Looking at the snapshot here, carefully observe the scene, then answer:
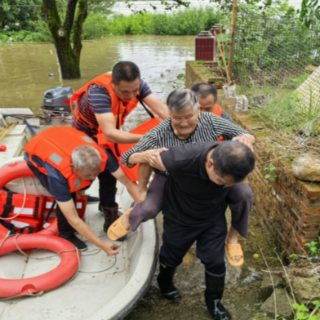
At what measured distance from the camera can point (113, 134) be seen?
104 inches

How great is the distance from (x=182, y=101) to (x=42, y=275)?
5.75ft

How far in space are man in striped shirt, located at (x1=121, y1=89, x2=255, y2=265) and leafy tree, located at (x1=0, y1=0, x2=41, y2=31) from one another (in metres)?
23.7

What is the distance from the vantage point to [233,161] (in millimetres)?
1647

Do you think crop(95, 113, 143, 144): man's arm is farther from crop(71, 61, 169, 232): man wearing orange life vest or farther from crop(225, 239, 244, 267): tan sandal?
crop(225, 239, 244, 267): tan sandal

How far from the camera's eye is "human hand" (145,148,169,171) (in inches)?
77.7

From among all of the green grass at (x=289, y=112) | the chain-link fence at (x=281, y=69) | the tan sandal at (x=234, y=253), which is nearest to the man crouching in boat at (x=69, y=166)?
the tan sandal at (x=234, y=253)

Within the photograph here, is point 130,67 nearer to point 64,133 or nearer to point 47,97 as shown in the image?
point 64,133

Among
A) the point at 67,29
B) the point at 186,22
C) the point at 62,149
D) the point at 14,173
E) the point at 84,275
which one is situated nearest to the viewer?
the point at 62,149

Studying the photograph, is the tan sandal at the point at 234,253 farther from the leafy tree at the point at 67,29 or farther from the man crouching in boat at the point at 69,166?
the leafy tree at the point at 67,29

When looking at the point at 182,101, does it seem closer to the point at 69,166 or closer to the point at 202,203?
the point at 202,203

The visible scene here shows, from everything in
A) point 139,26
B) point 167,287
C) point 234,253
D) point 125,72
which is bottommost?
point 167,287

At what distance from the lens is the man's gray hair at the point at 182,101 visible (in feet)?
6.61

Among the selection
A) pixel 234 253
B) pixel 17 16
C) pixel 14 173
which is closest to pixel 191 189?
pixel 234 253

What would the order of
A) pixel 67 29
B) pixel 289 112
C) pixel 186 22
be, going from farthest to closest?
1. pixel 186 22
2. pixel 67 29
3. pixel 289 112
